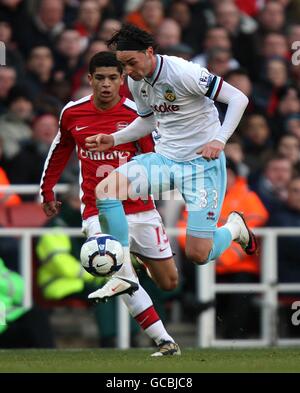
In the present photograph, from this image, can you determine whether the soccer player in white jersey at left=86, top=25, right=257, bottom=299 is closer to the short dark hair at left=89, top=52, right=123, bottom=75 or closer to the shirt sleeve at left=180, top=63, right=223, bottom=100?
the shirt sleeve at left=180, top=63, right=223, bottom=100

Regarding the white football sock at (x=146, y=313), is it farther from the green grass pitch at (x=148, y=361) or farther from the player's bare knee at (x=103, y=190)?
the player's bare knee at (x=103, y=190)

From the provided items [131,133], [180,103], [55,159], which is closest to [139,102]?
[131,133]

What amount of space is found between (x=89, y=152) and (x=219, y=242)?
123cm

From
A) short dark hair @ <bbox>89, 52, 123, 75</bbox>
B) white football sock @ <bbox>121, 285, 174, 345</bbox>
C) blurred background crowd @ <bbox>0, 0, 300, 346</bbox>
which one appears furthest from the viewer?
blurred background crowd @ <bbox>0, 0, 300, 346</bbox>

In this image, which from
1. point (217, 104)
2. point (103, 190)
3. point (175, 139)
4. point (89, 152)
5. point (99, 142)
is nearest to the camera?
point (103, 190)

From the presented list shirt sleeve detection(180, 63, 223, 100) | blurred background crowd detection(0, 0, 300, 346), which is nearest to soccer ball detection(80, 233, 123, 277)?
shirt sleeve detection(180, 63, 223, 100)

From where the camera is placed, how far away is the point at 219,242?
998 cm

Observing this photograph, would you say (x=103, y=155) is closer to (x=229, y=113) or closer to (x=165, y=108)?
(x=165, y=108)

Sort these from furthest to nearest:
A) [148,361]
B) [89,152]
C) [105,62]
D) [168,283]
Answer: [168,283] < [89,152] < [105,62] < [148,361]

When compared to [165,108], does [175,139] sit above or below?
below

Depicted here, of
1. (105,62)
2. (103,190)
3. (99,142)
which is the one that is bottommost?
(103,190)

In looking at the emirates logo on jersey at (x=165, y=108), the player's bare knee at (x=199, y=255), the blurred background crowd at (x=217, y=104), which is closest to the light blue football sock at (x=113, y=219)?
the player's bare knee at (x=199, y=255)

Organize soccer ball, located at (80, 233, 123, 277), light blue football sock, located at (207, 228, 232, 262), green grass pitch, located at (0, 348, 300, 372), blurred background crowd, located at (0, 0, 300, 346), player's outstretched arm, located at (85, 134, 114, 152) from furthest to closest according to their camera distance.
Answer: blurred background crowd, located at (0, 0, 300, 346), light blue football sock, located at (207, 228, 232, 262), player's outstretched arm, located at (85, 134, 114, 152), soccer ball, located at (80, 233, 123, 277), green grass pitch, located at (0, 348, 300, 372)

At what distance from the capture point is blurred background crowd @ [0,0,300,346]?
1293 centimetres
